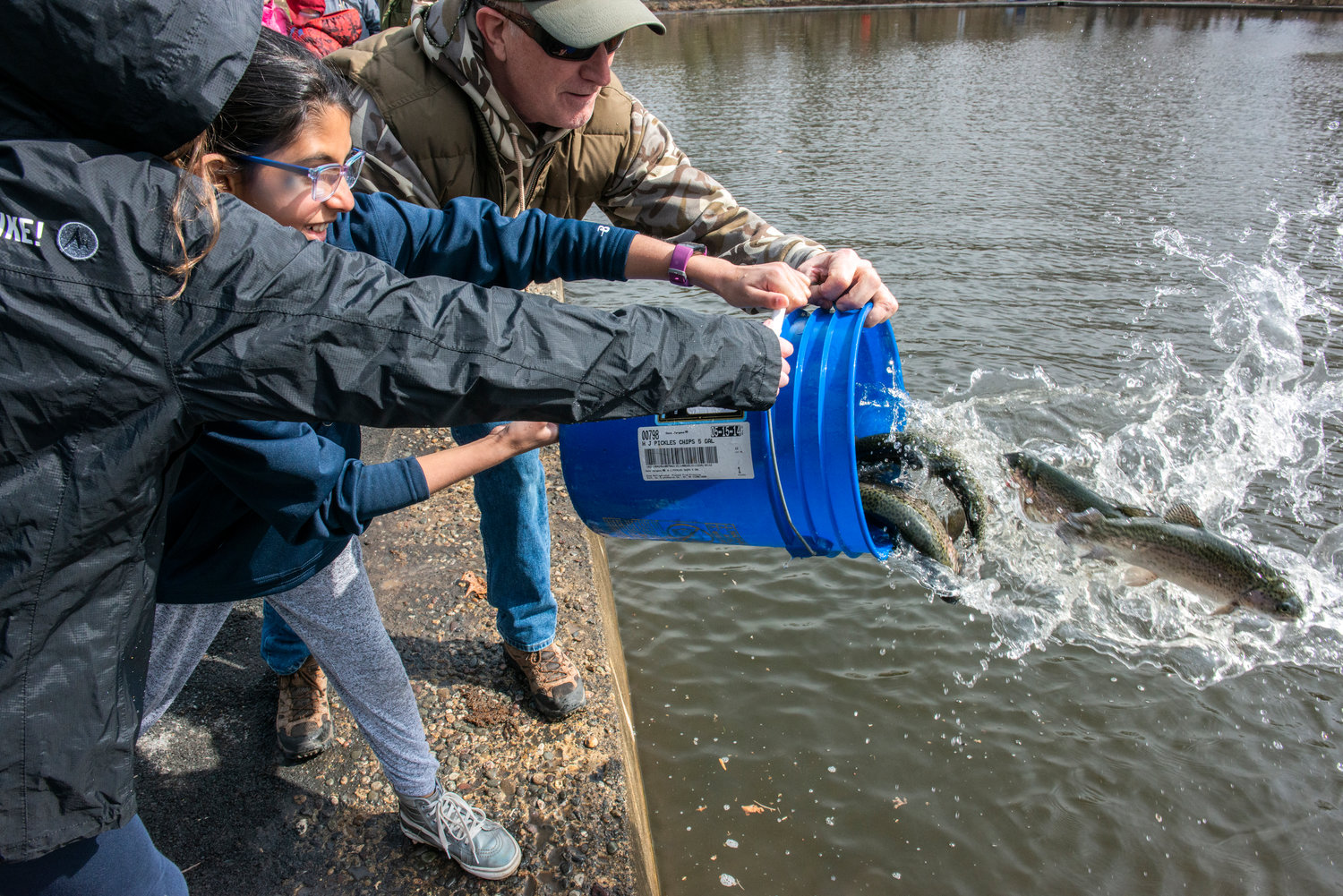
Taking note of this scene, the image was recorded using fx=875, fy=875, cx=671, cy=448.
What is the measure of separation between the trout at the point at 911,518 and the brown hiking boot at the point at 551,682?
4.16 feet

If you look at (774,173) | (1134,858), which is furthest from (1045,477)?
(774,173)

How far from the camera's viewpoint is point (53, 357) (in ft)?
4.24

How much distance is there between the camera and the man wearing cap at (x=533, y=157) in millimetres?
2535

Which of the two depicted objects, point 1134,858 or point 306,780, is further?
point 1134,858

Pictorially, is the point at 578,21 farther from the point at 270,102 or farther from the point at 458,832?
the point at 458,832

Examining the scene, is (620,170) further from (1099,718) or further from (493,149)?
(1099,718)

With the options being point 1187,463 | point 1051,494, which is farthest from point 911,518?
point 1187,463

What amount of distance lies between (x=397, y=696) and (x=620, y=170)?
1.89m

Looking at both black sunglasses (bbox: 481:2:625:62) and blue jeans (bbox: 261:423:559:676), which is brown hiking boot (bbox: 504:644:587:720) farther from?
black sunglasses (bbox: 481:2:625:62)

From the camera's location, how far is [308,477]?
71.7 inches

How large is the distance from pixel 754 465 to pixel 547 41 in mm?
1363

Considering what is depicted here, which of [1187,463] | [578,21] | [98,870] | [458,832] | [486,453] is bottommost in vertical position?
[1187,463]

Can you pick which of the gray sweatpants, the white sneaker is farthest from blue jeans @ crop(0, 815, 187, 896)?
the white sneaker

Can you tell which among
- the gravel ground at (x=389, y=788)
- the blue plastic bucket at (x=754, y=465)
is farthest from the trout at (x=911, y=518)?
the gravel ground at (x=389, y=788)
